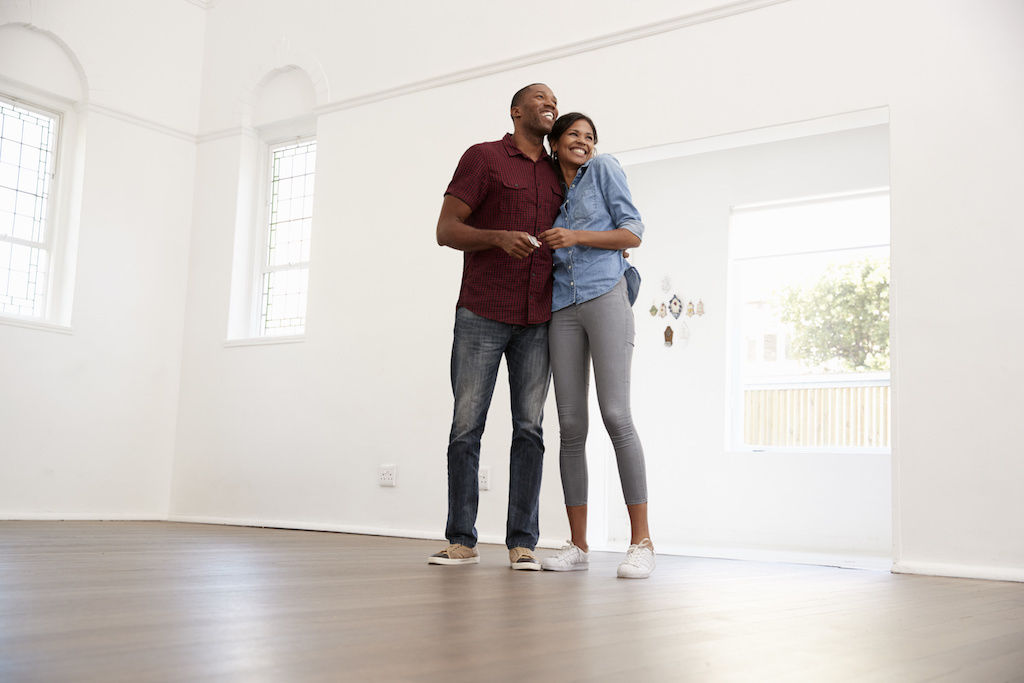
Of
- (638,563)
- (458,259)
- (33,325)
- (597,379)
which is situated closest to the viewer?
(638,563)

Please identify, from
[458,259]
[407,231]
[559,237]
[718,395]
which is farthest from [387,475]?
[559,237]

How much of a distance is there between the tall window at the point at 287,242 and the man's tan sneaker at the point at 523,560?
3039mm

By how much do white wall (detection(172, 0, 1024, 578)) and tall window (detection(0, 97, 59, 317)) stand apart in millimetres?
830

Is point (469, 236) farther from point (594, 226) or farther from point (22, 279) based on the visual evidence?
point (22, 279)

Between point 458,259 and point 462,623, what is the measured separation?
3106 millimetres

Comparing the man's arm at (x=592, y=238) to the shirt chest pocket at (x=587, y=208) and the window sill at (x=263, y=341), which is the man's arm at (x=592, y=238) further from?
the window sill at (x=263, y=341)

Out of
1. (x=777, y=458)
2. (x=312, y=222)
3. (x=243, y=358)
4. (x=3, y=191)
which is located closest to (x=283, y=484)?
(x=243, y=358)

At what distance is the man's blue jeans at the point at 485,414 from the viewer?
8.82 feet

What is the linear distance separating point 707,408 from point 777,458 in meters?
0.51

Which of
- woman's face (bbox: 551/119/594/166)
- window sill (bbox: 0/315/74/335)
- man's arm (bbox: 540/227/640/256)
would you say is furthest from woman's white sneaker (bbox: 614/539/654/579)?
window sill (bbox: 0/315/74/335)

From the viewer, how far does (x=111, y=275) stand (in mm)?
5301

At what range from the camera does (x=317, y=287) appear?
5.01 meters

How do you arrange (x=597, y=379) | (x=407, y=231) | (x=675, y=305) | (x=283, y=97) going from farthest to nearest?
(x=675, y=305) → (x=283, y=97) → (x=407, y=231) → (x=597, y=379)

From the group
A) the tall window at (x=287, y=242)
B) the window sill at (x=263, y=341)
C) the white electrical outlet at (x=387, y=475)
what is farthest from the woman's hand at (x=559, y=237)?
the tall window at (x=287, y=242)
